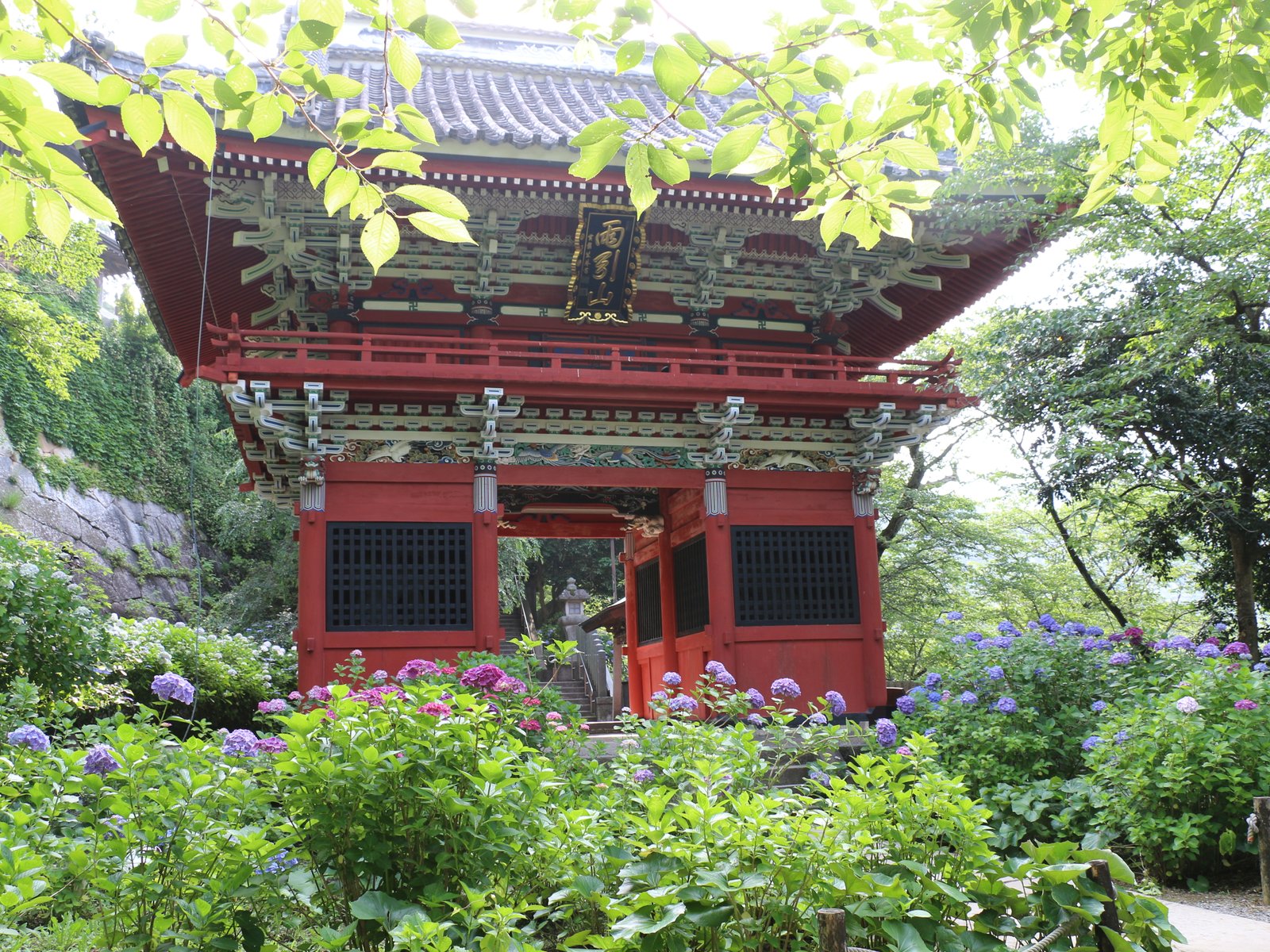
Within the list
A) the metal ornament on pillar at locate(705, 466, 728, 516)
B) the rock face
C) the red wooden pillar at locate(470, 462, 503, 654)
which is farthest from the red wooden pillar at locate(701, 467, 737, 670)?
the rock face

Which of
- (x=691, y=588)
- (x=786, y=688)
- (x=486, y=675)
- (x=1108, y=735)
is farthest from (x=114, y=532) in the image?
(x=1108, y=735)

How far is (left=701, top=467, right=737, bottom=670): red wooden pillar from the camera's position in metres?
11.2

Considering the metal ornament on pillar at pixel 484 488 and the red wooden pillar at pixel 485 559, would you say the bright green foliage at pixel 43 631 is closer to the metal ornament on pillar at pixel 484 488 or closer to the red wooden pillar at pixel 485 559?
the red wooden pillar at pixel 485 559

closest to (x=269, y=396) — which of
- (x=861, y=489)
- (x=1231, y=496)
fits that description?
(x=861, y=489)

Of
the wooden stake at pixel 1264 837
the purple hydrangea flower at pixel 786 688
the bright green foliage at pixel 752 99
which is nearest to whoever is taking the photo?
the bright green foliage at pixel 752 99

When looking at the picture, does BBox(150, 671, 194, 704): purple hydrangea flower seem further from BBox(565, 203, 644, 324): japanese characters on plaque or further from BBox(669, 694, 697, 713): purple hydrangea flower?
BBox(565, 203, 644, 324): japanese characters on plaque

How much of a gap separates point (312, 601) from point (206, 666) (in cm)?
257

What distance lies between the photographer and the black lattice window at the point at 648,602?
1391cm

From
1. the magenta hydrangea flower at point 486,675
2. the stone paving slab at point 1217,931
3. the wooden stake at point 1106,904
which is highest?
the magenta hydrangea flower at point 486,675

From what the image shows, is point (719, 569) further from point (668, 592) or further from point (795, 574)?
point (668, 592)

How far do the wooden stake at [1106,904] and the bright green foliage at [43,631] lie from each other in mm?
7680

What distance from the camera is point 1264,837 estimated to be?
5605 millimetres

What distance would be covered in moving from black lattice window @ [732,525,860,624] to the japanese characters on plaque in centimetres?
306

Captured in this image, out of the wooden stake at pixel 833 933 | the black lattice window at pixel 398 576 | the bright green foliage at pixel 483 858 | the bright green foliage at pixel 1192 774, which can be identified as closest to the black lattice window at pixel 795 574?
the black lattice window at pixel 398 576
